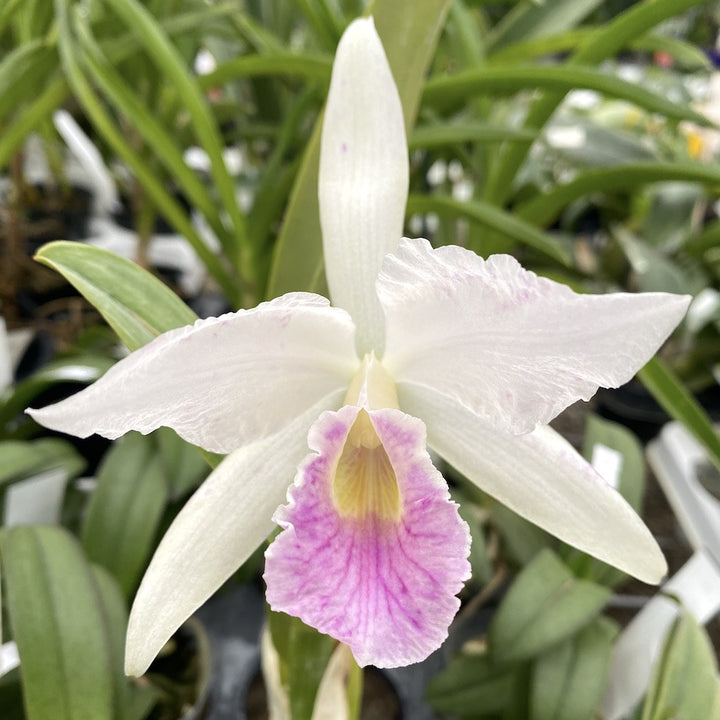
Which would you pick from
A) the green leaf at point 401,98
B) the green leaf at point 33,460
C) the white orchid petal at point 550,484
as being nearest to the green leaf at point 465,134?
the green leaf at point 401,98

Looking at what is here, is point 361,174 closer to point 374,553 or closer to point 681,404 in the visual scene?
point 374,553

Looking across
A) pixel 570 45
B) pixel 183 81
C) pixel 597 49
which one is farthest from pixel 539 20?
pixel 183 81

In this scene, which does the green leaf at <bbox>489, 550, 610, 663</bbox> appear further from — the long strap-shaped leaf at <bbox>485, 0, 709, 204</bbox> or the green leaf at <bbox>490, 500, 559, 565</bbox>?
the long strap-shaped leaf at <bbox>485, 0, 709, 204</bbox>

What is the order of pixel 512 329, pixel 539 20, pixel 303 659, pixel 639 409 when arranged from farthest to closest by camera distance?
1. pixel 639 409
2. pixel 539 20
3. pixel 303 659
4. pixel 512 329

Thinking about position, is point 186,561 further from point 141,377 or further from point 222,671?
point 222,671

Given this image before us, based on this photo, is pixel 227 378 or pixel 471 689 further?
pixel 471 689

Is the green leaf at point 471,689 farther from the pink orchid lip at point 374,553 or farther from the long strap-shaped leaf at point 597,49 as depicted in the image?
the long strap-shaped leaf at point 597,49
